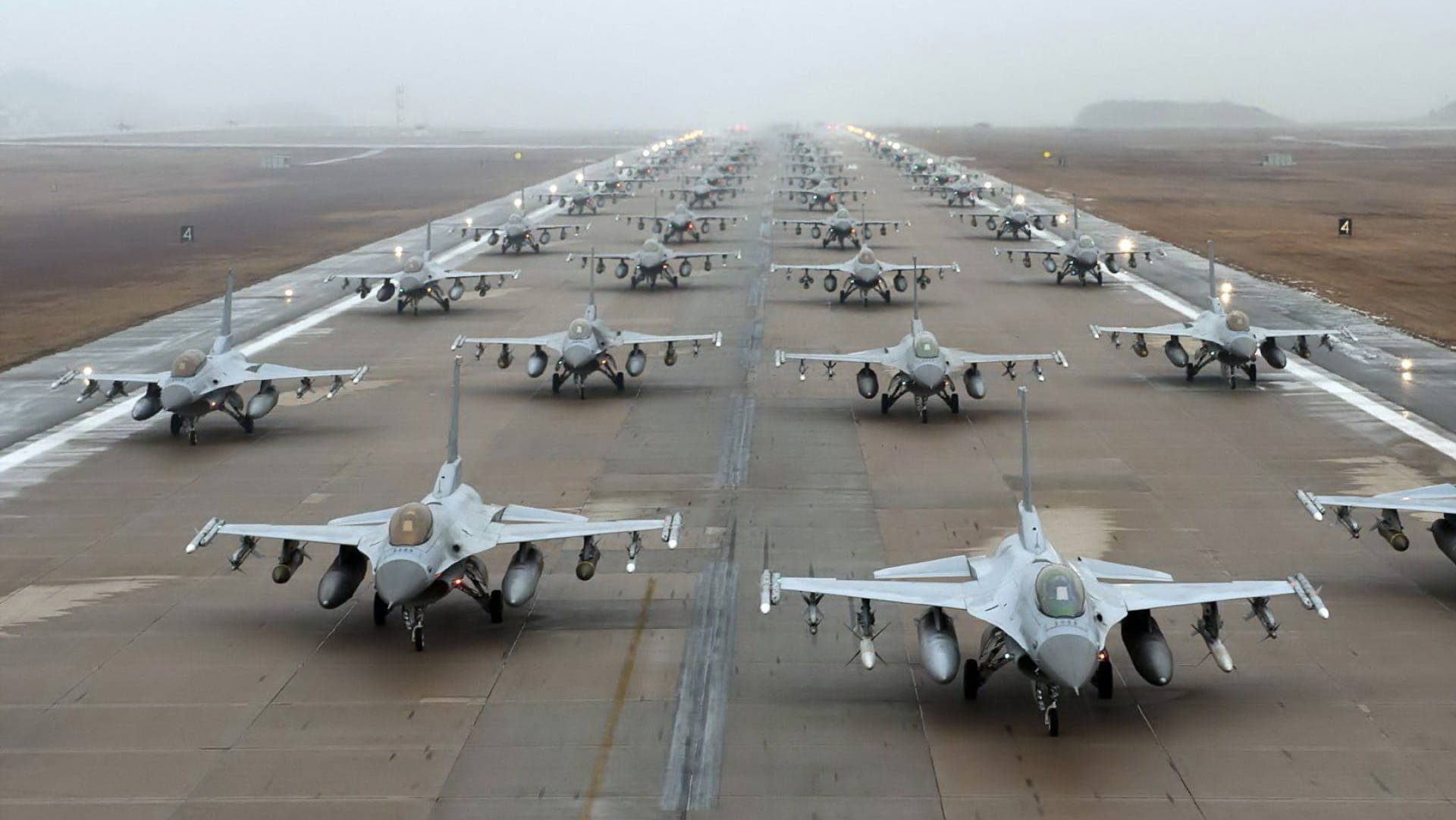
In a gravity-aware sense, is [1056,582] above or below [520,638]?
above

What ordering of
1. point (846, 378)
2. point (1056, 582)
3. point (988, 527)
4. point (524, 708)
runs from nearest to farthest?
point (1056, 582) < point (524, 708) < point (988, 527) < point (846, 378)

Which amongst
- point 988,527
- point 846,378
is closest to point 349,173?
point 846,378

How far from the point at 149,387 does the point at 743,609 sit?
23661 millimetres

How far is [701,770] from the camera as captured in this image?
19.8m

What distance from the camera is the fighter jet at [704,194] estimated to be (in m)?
123

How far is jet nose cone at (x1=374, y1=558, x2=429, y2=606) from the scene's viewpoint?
22594mm

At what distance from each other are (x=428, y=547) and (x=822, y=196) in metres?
99.8

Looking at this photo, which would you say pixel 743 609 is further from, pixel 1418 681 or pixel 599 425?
pixel 599 425

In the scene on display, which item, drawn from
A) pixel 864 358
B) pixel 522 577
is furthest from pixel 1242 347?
pixel 522 577

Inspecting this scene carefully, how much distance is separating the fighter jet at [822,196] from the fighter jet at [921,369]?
72619 mm

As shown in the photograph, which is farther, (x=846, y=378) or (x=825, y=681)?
(x=846, y=378)

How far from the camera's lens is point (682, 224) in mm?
96125

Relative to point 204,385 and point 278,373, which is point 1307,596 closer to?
point 204,385

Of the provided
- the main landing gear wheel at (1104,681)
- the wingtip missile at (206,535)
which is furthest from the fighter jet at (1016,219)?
the wingtip missile at (206,535)
